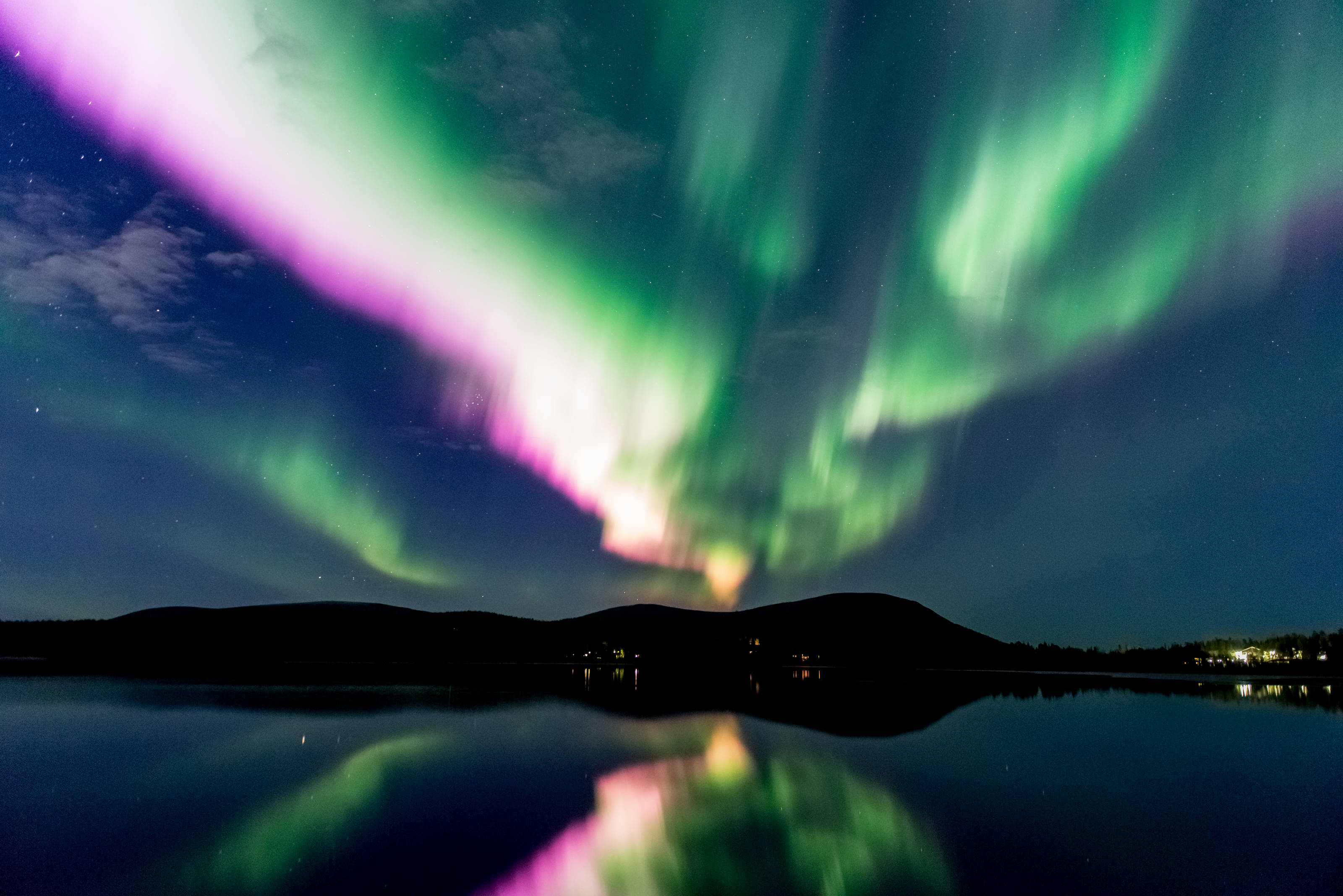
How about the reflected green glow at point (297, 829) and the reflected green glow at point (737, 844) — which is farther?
the reflected green glow at point (297, 829)

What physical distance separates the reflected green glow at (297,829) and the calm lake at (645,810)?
9 cm

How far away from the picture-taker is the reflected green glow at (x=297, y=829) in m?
14.5

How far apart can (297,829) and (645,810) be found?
8.47m

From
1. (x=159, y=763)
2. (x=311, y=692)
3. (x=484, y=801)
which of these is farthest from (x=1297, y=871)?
(x=311, y=692)

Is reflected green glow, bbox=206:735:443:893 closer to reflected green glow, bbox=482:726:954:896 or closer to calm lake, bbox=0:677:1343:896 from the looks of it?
calm lake, bbox=0:677:1343:896

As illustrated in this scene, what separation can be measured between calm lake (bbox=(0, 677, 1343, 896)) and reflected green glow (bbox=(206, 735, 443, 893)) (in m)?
0.09

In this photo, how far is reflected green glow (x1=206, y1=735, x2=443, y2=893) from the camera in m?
14.5

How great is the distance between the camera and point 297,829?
719 inches

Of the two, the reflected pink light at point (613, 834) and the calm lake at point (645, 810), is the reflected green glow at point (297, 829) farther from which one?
the reflected pink light at point (613, 834)

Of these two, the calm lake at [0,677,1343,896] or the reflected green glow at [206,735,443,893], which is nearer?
the reflected green glow at [206,735,443,893]

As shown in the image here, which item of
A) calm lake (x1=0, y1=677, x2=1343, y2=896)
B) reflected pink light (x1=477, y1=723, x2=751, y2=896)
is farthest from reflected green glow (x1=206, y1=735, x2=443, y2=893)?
reflected pink light (x1=477, y1=723, x2=751, y2=896)

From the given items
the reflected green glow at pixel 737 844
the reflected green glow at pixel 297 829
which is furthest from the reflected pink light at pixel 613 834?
the reflected green glow at pixel 297 829

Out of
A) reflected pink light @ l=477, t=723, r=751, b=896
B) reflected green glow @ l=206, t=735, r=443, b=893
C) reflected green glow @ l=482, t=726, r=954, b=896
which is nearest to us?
reflected pink light @ l=477, t=723, r=751, b=896

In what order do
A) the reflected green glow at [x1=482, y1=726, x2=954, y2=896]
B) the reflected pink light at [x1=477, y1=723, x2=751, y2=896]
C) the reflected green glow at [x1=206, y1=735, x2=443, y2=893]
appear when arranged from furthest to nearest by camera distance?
the reflected green glow at [x1=206, y1=735, x2=443, y2=893] < the reflected green glow at [x1=482, y1=726, x2=954, y2=896] < the reflected pink light at [x1=477, y1=723, x2=751, y2=896]
